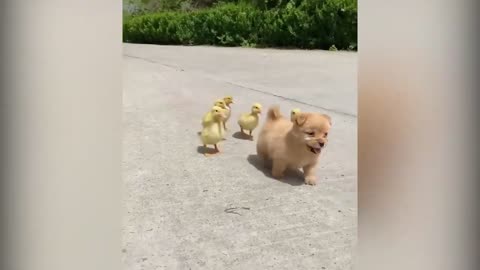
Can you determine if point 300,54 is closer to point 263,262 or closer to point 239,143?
point 239,143

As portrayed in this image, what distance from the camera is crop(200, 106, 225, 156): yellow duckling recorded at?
0.87 metres

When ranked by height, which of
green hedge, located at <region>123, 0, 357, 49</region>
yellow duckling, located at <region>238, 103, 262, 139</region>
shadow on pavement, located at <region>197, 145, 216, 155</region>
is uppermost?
green hedge, located at <region>123, 0, 357, 49</region>

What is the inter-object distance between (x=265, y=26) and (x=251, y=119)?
18cm

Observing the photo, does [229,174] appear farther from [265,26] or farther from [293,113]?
[265,26]

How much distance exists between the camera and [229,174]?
34.0 inches

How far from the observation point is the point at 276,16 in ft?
3.05

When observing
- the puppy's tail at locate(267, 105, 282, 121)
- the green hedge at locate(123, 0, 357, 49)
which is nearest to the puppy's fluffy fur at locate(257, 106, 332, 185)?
the puppy's tail at locate(267, 105, 282, 121)

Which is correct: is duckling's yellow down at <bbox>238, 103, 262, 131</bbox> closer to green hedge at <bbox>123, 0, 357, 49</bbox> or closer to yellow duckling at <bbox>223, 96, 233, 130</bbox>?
yellow duckling at <bbox>223, 96, 233, 130</bbox>

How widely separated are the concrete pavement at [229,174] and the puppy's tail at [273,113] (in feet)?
0.03

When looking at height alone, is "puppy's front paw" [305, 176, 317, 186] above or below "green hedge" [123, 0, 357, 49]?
below

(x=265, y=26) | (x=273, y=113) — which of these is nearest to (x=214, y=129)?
(x=273, y=113)
